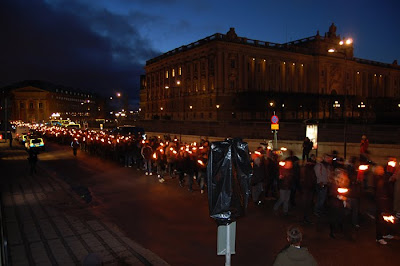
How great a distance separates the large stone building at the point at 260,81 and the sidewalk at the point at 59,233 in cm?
5559

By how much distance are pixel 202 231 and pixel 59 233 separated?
11.6ft

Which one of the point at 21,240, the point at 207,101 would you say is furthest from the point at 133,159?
the point at 207,101

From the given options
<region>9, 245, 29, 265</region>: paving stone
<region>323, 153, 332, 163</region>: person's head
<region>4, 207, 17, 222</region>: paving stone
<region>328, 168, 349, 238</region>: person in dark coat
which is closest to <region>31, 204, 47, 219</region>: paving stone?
<region>4, 207, 17, 222</region>: paving stone

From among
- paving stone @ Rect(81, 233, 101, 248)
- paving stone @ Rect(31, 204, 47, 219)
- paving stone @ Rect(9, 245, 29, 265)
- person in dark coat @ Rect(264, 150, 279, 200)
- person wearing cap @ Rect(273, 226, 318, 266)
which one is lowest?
paving stone @ Rect(81, 233, 101, 248)

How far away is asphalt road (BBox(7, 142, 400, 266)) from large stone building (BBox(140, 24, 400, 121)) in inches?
2116

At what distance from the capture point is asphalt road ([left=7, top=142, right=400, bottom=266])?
24.2 feet

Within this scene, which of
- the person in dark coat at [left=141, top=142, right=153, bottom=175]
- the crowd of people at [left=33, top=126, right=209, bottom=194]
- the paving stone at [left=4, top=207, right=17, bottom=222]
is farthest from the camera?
the person in dark coat at [left=141, top=142, right=153, bottom=175]

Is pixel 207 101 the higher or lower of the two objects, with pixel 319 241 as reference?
higher

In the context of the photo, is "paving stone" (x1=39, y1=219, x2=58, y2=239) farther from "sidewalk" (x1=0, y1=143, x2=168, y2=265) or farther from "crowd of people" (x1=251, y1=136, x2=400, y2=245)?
"crowd of people" (x1=251, y1=136, x2=400, y2=245)

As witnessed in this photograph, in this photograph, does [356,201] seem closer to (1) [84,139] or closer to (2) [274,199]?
(2) [274,199]

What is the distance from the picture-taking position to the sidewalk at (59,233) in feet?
23.4

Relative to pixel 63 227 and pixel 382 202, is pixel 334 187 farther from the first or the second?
pixel 63 227

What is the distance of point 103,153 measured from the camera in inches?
999

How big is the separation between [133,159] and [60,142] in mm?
21905
